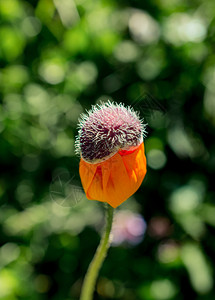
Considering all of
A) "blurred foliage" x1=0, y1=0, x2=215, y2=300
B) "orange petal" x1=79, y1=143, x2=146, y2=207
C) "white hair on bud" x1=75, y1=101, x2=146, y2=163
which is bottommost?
"blurred foliage" x1=0, y1=0, x2=215, y2=300

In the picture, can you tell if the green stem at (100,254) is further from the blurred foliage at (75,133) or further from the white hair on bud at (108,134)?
the blurred foliage at (75,133)

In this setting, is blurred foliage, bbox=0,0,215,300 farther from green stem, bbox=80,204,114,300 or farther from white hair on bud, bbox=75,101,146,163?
white hair on bud, bbox=75,101,146,163

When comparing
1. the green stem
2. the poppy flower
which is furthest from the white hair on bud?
the green stem

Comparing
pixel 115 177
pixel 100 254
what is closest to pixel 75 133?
pixel 100 254

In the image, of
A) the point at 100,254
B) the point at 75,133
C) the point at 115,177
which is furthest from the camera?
the point at 75,133

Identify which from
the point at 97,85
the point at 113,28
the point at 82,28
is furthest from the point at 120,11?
the point at 97,85

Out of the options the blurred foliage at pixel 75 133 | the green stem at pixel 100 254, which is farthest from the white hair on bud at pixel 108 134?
the blurred foliage at pixel 75 133

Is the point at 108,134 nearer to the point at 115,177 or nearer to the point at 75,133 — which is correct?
the point at 115,177
